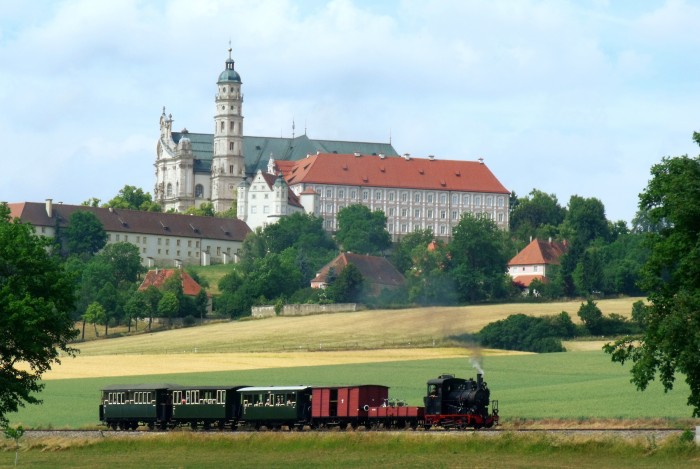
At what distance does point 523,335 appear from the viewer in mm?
124562

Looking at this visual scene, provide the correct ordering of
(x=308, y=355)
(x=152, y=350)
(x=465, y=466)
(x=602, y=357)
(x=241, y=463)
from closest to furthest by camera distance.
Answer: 1. (x=465, y=466)
2. (x=241, y=463)
3. (x=602, y=357)
4. (x=308, y=355)
5. (x=152, y=350)

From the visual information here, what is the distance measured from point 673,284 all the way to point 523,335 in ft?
231

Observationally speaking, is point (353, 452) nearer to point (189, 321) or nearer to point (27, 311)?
point (27, 311)

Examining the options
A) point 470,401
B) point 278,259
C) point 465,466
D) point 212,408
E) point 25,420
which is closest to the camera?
point 465,466

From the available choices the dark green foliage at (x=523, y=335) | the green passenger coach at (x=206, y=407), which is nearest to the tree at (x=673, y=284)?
the green passenger coach at (x=206, y=407)

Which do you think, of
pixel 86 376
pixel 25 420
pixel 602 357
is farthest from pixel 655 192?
pixel 86 376

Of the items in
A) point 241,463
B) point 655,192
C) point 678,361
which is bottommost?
point 241,463

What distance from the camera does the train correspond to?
59906 mm

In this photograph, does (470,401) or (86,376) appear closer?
(470,401)

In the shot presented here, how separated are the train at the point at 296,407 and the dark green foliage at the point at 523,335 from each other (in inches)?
2187

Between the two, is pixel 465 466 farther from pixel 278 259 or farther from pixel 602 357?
pixel 278 259

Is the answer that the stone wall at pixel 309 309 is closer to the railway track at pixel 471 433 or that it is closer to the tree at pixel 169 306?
the tree at pixel 169 306

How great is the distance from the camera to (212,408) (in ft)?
218

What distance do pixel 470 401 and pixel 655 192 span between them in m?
10.2
